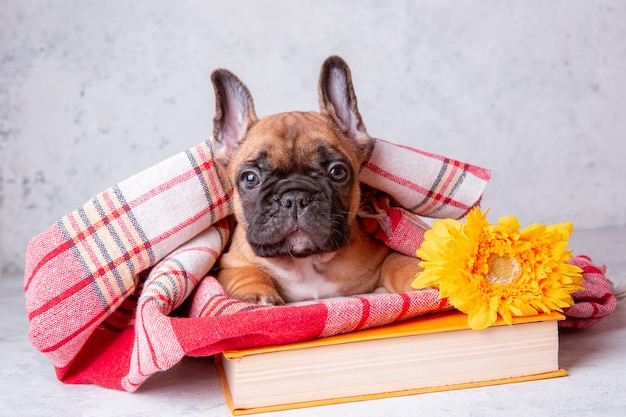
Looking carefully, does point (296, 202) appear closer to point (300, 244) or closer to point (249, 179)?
point (300, 244)

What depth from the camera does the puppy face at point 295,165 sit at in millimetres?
2480

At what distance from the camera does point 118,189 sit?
2.63 meters

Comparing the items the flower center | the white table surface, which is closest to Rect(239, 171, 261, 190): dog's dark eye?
the white table surface

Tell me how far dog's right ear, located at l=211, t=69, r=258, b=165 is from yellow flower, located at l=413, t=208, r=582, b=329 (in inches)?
32.6

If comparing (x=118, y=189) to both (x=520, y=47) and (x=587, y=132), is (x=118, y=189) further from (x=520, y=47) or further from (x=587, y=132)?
(x=587, y=132)

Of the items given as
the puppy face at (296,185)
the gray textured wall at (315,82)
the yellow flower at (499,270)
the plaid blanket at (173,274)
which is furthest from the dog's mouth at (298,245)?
the gray textured wall at (315,82)

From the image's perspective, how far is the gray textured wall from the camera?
4.56 meters

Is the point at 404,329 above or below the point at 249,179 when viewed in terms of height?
below

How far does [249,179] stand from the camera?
2650mm

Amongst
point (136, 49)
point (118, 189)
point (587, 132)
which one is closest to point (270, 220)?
point (118, 189)

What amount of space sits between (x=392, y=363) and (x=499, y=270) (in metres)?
0.41

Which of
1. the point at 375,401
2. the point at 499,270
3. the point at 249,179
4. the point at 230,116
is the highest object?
the point at 230,116

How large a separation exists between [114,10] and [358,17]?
4.52ft

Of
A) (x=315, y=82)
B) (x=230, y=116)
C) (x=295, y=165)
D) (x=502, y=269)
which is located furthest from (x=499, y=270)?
(x=315, y=82)
